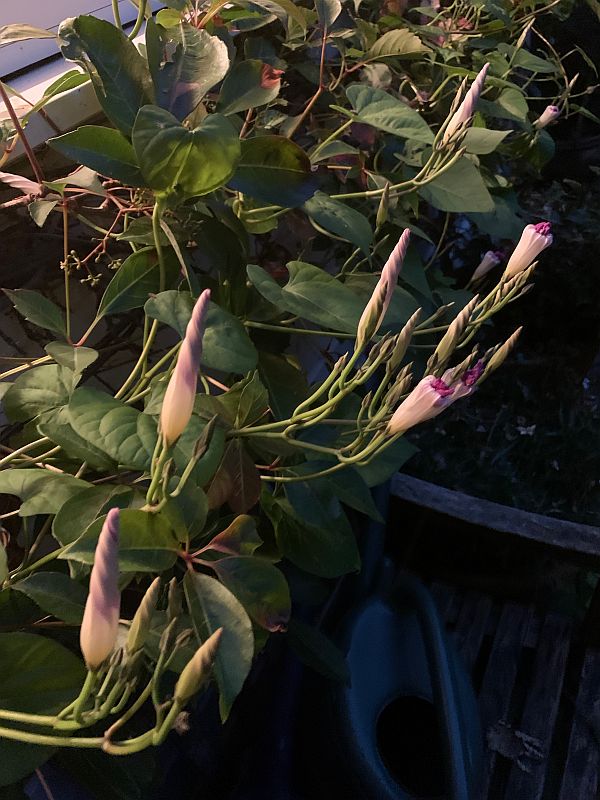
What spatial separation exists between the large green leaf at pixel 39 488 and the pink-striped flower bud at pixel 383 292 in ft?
0.81

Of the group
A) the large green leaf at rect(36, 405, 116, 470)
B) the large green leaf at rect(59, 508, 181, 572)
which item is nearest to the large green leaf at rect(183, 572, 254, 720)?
the large green leaf at rect(59, 508, 181, 572)

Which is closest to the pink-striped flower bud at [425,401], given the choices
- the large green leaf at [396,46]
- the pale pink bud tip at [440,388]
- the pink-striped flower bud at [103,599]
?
the pale pink bud tip at [440,388]

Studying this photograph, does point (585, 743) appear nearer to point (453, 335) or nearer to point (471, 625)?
point (471, 625)

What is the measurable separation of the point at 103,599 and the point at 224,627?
0.40ft

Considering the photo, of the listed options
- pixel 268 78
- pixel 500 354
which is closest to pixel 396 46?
pixel 268 78

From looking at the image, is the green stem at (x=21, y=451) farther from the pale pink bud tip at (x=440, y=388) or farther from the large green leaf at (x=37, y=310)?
the pale pink bud tip at (x=440, y=388)

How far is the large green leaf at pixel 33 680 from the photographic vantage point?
16.4 inches

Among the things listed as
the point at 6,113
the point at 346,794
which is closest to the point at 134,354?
the point at 6,113

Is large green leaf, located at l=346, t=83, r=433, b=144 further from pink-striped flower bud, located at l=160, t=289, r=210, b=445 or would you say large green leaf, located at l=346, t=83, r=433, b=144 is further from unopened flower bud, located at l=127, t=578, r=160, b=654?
unopened flower bud, located at l=127, t=578, r=160, b=654

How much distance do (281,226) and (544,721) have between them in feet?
3.93

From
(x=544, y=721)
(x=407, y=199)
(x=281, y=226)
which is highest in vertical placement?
(x=407, y=199)

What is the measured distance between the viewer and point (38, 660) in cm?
44

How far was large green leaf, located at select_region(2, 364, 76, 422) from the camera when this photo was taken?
0.54 m

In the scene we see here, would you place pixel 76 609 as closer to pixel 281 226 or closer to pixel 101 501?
pixel 101 501
